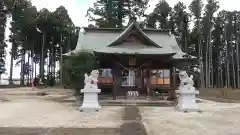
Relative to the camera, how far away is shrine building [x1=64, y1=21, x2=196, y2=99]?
58.5ft

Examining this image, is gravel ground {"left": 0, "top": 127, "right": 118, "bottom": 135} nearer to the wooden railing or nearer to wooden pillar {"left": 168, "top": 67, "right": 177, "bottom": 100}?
wooden pillar {"left": 168, "top": 67, "right": 177, "bottom": 100}

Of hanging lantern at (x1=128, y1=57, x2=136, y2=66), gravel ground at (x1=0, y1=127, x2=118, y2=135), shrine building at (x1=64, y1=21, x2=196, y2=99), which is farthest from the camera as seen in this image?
hanging lantern at (x1=128, y1=57, x2=136, y2=66)

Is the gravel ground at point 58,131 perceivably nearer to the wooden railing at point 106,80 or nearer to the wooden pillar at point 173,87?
the wooden pillar at point 173,87

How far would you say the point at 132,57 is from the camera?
59.1 feet

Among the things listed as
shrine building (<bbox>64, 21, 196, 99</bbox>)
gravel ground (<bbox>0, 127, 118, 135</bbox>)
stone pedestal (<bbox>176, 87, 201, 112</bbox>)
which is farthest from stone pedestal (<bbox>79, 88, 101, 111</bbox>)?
gravel ground (<bbox>0, 127, 118, 135</bbox>)

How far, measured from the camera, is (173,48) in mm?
20781

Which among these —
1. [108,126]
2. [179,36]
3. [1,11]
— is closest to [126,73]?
[108,126]

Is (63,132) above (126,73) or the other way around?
the other way around

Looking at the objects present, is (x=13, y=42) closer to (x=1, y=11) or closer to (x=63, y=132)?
(x=1, y=11)

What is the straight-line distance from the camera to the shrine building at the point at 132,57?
1783cm

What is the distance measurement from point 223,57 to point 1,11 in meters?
38.3

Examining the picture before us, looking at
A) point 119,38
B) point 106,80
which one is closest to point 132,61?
point 119,38

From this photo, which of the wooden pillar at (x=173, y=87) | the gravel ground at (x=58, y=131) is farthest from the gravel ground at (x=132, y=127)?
the wooden pillar at (x=173, y=87)

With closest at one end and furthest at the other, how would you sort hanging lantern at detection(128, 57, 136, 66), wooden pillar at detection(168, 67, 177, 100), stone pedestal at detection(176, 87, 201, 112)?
stone pedestal at detection(176, 87, 201, 112) < hanging lantern at detection(128, 57, 136, 66) < wooden pillar at detection(168, 67, 177, 100)
